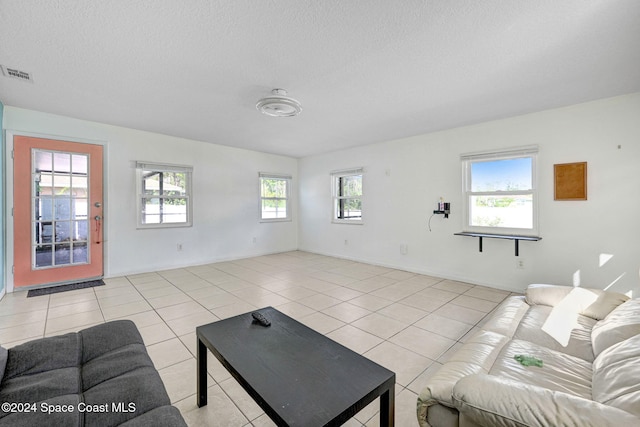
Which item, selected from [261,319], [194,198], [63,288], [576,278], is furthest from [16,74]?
[576,278]

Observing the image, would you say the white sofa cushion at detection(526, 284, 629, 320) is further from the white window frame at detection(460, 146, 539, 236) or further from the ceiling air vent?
the ceiling air vent

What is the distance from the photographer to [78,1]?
1.71 m

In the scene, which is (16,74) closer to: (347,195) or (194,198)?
(194,198)

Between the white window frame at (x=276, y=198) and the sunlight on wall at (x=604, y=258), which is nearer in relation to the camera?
the sunlight on wall at (x=604, y=258)

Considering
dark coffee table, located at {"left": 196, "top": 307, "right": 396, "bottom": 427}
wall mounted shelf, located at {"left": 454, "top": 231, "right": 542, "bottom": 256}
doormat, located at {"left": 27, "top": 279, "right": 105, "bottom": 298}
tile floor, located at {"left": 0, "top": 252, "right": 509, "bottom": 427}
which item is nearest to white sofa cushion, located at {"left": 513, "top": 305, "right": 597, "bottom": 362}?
tile floor, located at {"left": 0, "top": 252, "right": 509, "bottom": 427}

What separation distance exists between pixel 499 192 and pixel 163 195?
5.53 metres

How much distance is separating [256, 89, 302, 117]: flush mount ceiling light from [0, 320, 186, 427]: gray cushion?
2489 millimetres

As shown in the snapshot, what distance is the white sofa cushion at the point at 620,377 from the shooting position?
91 centimetres

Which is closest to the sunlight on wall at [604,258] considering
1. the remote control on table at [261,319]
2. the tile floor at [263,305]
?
the tile floor at [263,305]

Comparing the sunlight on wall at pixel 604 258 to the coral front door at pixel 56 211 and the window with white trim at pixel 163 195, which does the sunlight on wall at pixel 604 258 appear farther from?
the coral front door at pixel 56 211

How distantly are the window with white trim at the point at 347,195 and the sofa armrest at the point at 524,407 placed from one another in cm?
463

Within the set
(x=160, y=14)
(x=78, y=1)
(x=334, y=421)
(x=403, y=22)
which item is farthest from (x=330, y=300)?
(x=78, y=1)

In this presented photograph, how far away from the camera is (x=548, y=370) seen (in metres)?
1.42

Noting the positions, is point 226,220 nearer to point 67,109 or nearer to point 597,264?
point 67,109
